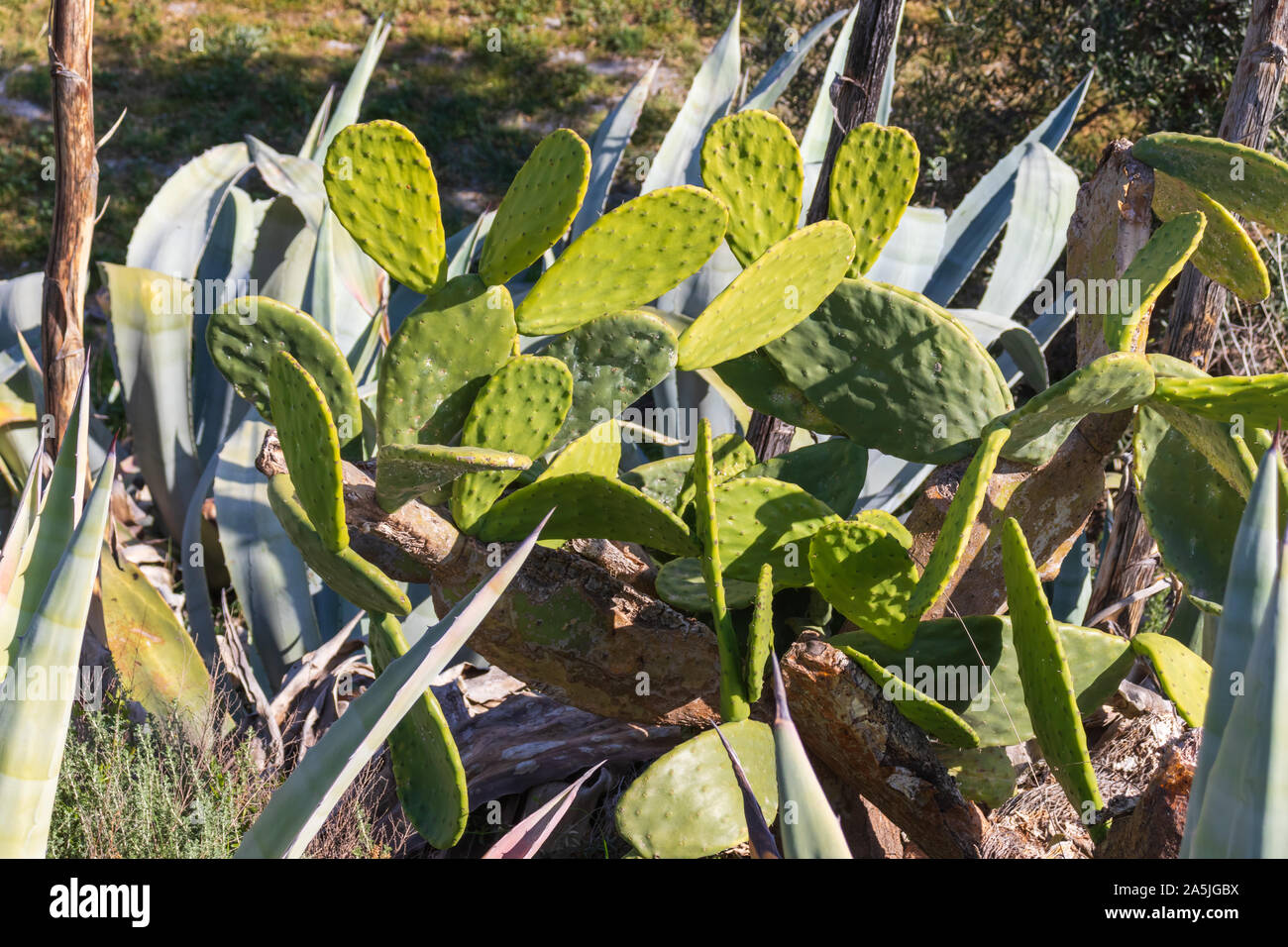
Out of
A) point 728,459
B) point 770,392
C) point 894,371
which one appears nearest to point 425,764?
point 728,459

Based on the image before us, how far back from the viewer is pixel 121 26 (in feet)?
22.1

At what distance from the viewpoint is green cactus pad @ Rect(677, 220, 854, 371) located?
1421 mm

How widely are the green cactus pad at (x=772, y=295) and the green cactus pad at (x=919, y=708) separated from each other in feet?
1.46

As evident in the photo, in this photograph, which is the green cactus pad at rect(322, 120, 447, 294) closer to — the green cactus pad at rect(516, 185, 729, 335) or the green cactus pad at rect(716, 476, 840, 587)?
the green cactus pad at rect(516, 185, 729, 335)

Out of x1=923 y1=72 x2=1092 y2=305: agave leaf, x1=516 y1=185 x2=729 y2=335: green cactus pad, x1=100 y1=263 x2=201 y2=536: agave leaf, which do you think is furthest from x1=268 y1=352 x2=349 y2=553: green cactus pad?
x1=923 y1=72 x2=1092 y2=305: agave leaf

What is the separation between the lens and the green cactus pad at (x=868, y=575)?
1368 millimetres

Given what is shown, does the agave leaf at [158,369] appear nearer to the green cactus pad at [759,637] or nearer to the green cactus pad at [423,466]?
the green cactus pad at [423,466]

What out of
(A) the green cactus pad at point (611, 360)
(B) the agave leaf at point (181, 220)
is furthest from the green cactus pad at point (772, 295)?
(B) the agave leaf at point (181, 220)

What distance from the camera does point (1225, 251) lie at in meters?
1.67

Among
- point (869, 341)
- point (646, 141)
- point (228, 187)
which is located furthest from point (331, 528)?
point (646, 141)

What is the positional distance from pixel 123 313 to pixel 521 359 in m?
1.84

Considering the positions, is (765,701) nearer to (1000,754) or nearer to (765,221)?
(1000,754)

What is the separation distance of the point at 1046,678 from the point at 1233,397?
1.46 ft

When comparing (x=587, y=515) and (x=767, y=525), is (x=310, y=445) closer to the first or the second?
(x=587, y=515)
